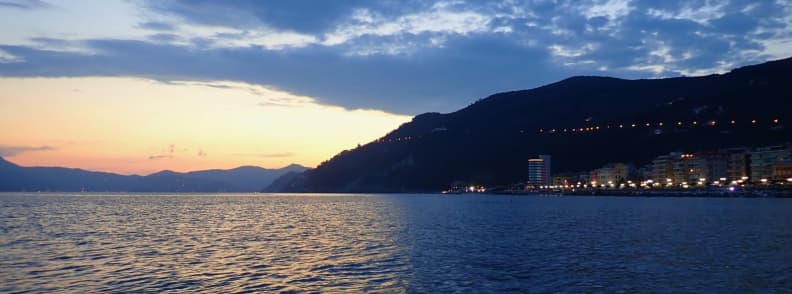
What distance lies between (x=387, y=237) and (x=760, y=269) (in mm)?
29131

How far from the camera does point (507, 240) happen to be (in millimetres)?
50531

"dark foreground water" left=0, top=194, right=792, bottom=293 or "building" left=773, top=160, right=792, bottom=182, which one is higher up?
"building" left=773, top=160, right=792, bottom=182

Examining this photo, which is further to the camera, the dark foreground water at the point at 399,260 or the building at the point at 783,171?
the building at the point at 783,171

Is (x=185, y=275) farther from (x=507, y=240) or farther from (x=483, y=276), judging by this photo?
(x=507, y=240)

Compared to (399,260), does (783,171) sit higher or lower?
higher

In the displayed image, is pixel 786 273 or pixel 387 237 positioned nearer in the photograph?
pixel 786 273

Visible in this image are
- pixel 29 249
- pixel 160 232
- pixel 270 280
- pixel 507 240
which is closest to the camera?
pixel 270 280

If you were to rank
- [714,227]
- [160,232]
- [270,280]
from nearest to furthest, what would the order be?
[270,280]
[160,232]
[714,227]

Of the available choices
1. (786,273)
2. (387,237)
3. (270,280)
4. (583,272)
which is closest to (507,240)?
(387,237)

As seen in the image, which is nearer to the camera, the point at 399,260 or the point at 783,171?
the point at 399,260

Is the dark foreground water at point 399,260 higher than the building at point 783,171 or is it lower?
lower

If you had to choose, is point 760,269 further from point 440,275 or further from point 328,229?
point 328,229

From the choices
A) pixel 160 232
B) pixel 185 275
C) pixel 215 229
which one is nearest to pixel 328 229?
pixel 215 229

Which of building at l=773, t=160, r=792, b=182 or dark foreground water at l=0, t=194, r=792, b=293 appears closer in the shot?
dark foreground water at l=0, t=194, r=792, b=293
